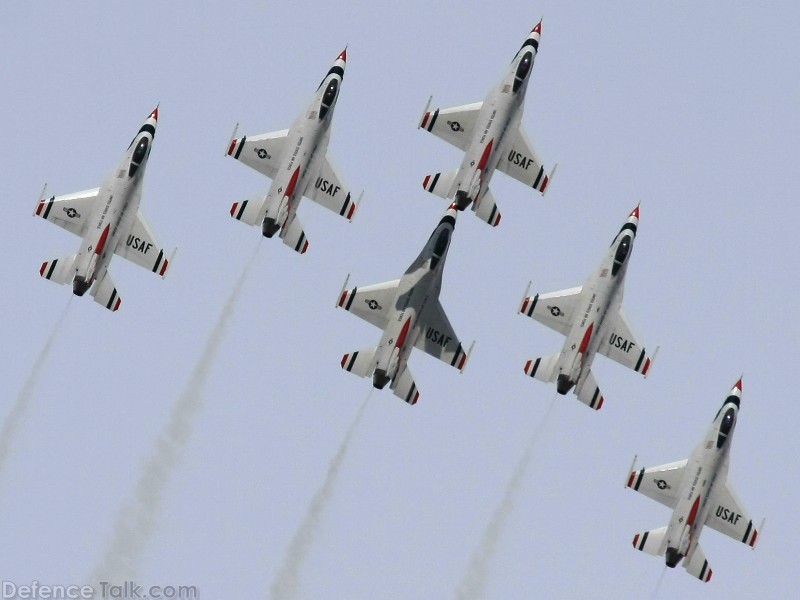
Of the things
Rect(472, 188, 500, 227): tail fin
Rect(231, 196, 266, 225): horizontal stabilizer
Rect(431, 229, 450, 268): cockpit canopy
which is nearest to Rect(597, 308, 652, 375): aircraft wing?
Rect(472, 188, 500, 227): tail fin

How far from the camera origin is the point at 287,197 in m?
172

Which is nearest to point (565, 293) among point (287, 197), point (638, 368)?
point (638, 368)

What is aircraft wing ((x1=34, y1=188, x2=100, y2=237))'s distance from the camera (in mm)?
171375

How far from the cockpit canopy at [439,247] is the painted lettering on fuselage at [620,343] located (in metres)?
12.6

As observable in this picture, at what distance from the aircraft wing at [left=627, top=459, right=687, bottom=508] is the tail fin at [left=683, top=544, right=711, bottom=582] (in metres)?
3.40

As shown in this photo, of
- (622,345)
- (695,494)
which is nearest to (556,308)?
(622,345)

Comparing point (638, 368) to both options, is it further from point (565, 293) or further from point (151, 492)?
point (151, 492)

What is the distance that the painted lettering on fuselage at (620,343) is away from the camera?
174750 mm

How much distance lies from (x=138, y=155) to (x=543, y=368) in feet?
92.9

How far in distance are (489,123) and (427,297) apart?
1241cm

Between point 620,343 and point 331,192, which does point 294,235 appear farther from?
point 620,343

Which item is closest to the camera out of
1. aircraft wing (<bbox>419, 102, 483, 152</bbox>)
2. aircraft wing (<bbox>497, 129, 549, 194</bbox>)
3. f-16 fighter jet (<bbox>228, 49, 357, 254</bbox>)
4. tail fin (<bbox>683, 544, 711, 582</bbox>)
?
f-16 fighter jet (<bbox>228, 49, 357, 254</bbox>)

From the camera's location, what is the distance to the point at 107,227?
169875mm

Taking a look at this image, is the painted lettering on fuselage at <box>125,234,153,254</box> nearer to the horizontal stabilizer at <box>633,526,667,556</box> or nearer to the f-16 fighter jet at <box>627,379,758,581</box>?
the f-16 fighter jet at <box>627,379,758,581</box>
